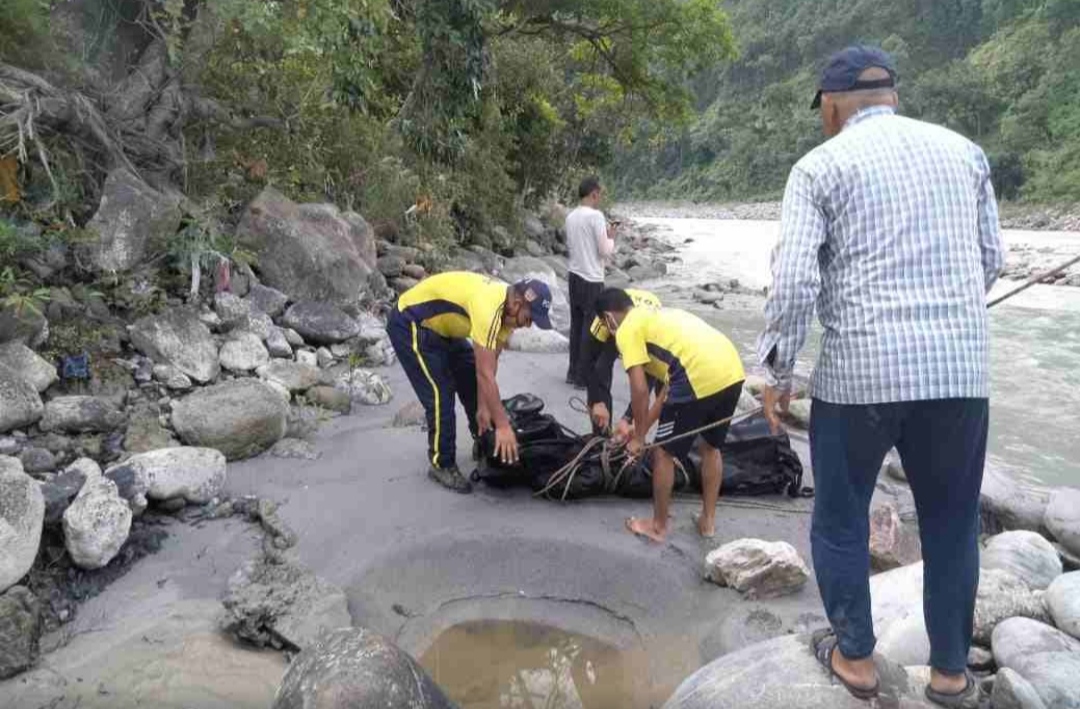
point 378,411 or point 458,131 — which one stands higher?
point 458,131

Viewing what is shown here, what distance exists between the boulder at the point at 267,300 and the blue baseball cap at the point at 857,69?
5.50 meters

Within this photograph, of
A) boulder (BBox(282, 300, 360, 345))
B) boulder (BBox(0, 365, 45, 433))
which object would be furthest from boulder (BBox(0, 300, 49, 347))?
boulder (BBox(282, 300, 360, 345))

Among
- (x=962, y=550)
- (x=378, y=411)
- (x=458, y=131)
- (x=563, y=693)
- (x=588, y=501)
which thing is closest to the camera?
(x=962, y=550)

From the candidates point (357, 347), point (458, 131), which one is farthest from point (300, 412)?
point (458, 131)

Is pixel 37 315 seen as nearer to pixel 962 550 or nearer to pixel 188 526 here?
pixel 188 526

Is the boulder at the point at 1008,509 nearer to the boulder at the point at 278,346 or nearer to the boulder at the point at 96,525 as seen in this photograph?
the boulder at the point at 96,525

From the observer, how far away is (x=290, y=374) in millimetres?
6258

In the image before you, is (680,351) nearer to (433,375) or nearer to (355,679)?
(433,375)

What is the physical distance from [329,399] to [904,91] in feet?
145

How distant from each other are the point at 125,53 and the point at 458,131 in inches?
180

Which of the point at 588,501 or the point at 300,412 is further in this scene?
the point at 300,412

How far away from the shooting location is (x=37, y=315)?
5230mm

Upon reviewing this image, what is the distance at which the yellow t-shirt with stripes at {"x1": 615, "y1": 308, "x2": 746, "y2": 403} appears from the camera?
14.0 ft

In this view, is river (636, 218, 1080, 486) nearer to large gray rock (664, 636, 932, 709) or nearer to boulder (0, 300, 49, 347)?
large gray rock (664, 636, 932, 709)
